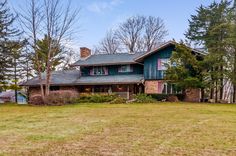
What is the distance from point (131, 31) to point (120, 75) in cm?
2275

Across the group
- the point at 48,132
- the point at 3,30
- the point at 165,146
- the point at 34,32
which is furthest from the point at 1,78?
the point at 165,146

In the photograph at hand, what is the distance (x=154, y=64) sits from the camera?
31.7 m

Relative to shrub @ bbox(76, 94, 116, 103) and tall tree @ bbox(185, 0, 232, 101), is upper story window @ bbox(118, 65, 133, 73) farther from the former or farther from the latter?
tall tree @ bbox(185, 0, 232, 101)

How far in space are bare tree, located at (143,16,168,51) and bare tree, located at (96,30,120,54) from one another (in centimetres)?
588

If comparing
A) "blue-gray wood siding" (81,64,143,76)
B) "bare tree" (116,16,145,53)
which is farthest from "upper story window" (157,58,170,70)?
"bare tree" (116,16,145,53)

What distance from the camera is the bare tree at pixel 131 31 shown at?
178ft

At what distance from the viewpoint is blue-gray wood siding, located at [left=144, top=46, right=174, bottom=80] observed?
103ft

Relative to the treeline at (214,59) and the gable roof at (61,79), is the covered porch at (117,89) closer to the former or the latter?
the gable roof at (61,79)

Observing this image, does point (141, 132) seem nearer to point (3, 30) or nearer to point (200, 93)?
point (200, 93)

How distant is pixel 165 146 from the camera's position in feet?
26.1

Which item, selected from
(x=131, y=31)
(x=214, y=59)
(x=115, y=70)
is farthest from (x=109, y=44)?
(x=214, y=59)

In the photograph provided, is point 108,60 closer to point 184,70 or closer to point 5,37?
point 184,70

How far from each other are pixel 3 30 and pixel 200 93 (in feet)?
76.0

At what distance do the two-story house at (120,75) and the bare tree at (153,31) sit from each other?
16.6 meters
